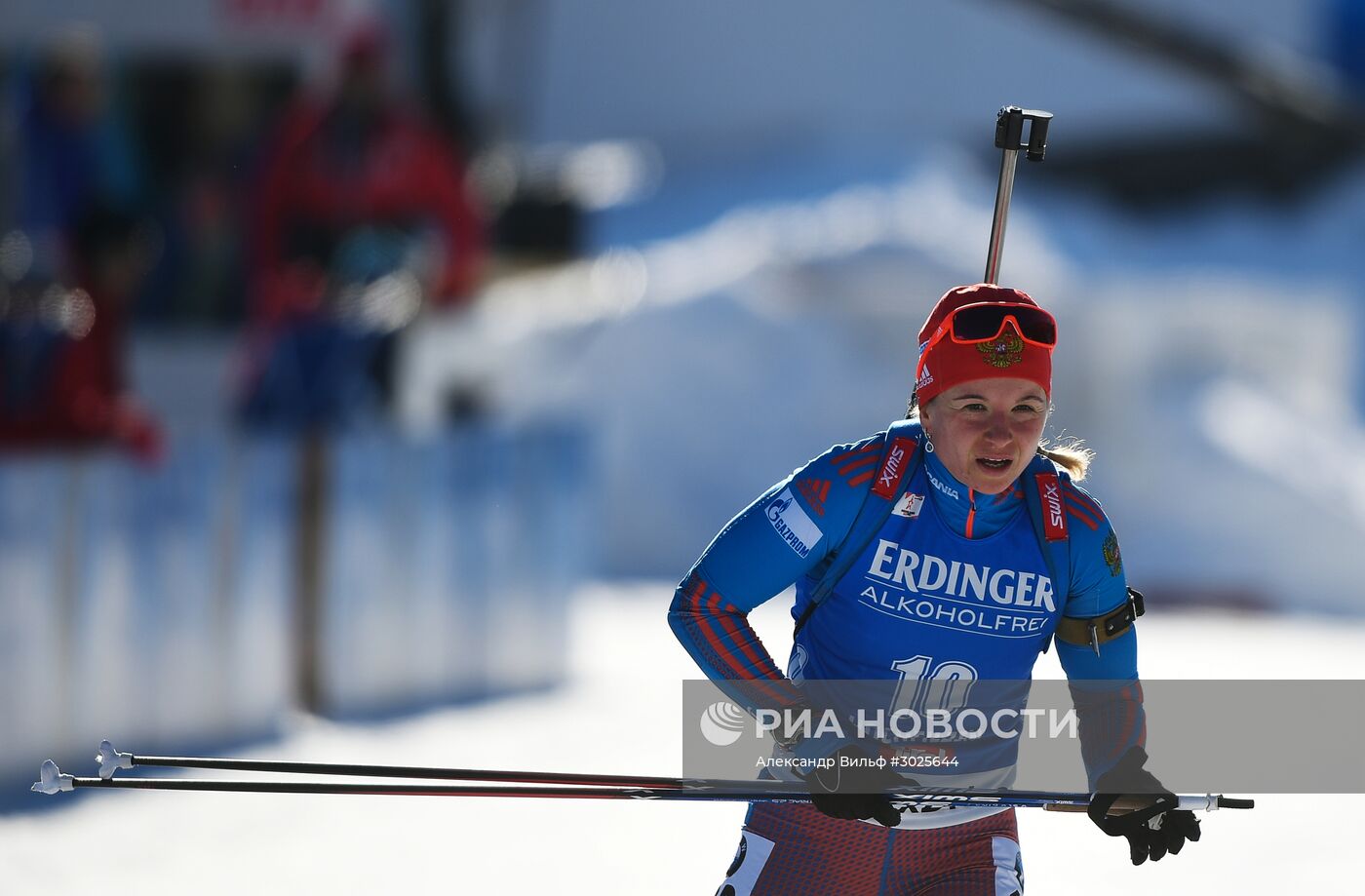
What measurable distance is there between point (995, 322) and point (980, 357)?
0.08 metres

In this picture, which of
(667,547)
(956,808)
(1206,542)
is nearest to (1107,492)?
(1206,542)

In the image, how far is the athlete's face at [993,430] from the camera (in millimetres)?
3438

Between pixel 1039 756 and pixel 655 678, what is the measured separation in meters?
2.89

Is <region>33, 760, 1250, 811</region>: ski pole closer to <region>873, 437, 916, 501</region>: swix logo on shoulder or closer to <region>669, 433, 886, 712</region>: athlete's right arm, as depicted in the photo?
<region>669, 433, 886, 712</region>: athlete's right arm

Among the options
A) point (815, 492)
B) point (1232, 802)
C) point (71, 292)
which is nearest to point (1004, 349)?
point (815, 492)

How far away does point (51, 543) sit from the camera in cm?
668

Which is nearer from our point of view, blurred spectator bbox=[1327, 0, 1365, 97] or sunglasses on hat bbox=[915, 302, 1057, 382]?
sunglasses on hat bbox=[915, 302, 1057, 382]

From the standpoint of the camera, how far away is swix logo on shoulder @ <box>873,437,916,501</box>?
3.56 meters

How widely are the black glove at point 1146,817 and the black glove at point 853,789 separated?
416 mm

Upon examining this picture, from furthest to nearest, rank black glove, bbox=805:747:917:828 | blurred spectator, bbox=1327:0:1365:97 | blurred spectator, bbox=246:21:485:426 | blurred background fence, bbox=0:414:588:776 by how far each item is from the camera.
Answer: blurred spectator, bbox=1327:0:1365:97
blurred spectator, bbox=246:21:485:426
blurred background fence, bbox=0:414:588:776
black glove, bbox=805:747:917:828

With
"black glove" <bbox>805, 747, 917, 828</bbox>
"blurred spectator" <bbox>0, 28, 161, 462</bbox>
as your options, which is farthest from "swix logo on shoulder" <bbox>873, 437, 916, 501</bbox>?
"blurred spectator" <bbox>0, 28, 161, 462</bbox>

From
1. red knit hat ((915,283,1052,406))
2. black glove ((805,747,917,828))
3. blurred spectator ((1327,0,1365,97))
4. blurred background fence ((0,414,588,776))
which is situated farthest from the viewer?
blurred spectator ((1327,0,1365,97))

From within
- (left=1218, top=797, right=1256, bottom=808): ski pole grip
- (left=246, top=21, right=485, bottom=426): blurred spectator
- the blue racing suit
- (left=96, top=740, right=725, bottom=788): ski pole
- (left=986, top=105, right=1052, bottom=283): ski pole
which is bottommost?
(left=96, top=740, right=725, bottom=788): ski pole

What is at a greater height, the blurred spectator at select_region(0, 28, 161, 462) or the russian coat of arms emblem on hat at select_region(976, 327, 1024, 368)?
the blurred spectator at select_region(0, 28, 161, 462)
